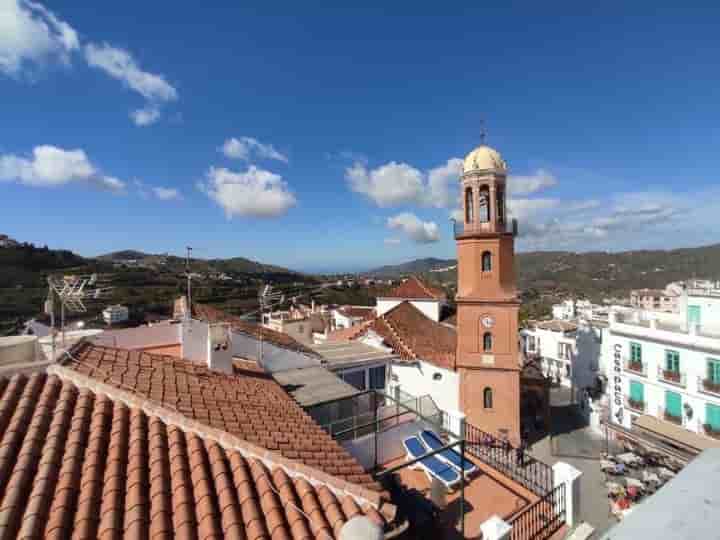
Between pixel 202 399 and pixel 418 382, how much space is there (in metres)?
13.1

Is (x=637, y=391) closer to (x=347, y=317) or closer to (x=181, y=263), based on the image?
(x=347, y=317)

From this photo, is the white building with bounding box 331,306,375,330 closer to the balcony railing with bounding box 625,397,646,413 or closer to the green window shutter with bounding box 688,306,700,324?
the balcony railing with bounding box 625,397,646,413

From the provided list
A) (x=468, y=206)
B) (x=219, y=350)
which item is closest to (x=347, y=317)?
(x=468, y=206)

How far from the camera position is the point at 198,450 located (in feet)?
13.4

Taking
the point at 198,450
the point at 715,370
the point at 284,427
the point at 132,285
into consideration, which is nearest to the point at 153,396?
the point at 198,450

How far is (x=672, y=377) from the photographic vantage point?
1777 centimetres

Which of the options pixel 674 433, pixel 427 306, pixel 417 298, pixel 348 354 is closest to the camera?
pixel 348 354

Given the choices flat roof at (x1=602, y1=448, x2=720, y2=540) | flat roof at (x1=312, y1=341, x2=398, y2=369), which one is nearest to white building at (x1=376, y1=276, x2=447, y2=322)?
flat roof at (x1=312, y1=341, x2=398, y2=369)

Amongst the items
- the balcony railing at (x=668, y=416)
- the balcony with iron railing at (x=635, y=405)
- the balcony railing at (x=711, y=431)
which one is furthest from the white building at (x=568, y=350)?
the balcony railing at (x=711, y=431)

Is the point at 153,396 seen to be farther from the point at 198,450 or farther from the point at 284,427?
the point at 284,427

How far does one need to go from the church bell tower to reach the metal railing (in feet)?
28.5

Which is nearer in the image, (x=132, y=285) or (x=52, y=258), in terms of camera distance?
(x=52, y=258)

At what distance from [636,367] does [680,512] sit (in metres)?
20.4

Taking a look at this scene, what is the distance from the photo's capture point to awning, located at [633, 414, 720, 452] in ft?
51.6
